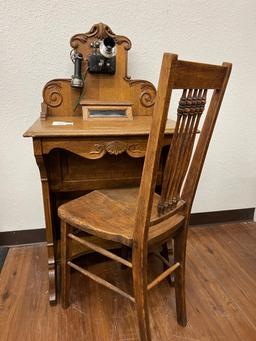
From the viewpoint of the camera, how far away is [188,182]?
0.99 metres

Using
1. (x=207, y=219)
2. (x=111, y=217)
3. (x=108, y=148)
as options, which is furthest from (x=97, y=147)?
(x=207, y=219)

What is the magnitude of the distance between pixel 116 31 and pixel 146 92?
37 centimetres

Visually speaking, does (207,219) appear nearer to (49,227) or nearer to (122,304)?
(122,304)

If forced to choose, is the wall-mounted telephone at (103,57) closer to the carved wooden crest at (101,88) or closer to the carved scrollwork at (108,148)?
the carved wooden crest at (101,88)

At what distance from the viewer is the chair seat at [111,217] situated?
Answer: 90 cm

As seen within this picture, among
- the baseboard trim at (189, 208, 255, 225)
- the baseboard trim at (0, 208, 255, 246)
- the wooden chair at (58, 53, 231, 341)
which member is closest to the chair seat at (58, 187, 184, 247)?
the wooden chair at (58, 53, 231, 341)

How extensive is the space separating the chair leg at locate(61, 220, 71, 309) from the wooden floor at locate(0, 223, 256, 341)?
0.07m

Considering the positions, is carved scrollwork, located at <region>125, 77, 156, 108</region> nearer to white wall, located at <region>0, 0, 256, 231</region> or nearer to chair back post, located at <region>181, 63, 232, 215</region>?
white wall, located at <region>0, 0, 256, 231</region>

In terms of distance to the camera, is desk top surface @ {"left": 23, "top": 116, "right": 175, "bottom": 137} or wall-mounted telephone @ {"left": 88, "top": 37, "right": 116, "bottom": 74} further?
wall-mounted telephone @ {"left": 88, "top": 37, "right": 116, "bottom": 74}

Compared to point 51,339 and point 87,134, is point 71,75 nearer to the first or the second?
point 87,134

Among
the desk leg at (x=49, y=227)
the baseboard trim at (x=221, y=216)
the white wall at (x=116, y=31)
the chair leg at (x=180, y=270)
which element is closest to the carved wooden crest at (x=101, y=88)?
the white wall at (x=116, y=31)

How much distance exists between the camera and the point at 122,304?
124cm

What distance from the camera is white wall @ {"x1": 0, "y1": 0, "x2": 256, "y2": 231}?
51.1 inches

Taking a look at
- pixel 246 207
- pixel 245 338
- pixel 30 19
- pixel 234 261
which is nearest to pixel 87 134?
pixel 30 19
